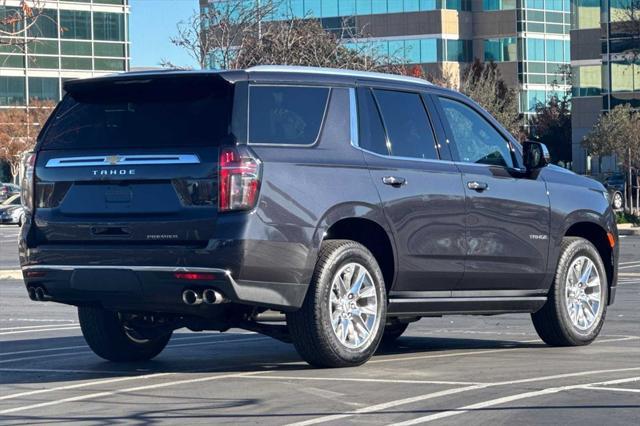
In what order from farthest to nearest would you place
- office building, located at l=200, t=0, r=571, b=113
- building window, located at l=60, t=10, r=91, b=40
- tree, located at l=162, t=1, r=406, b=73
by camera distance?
office building, located at l=200, t=0, r=571, b=113 < building window, located at l=60, t=10, r=91, b=40 < tree, located at l=162, t=1, r=406, b=73

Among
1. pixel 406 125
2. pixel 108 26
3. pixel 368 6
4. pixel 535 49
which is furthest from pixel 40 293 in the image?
pixel 535 49

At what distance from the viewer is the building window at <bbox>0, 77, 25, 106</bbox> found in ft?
243

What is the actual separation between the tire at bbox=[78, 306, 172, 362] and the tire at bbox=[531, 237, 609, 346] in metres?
Answer: 3.01

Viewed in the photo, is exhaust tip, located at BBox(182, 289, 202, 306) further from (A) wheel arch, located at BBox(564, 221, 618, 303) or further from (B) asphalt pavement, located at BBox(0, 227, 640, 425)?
(A) wheel arch, located at BBox(564, 221, 618, 303)

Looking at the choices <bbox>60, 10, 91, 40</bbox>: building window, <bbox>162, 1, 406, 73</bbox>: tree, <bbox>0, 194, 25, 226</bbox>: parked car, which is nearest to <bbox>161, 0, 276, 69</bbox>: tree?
<bbox>162, 1, 406, 73</bbox>: tree

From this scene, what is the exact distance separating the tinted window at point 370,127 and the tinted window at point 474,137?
836mm

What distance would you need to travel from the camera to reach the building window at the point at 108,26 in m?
75.3

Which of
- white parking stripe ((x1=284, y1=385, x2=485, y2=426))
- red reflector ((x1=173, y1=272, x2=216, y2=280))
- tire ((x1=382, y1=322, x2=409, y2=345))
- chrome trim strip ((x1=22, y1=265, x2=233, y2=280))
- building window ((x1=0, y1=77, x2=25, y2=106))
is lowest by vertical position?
tire ((x1=382, y1=322, x2=409, y2=345))

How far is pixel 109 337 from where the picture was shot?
10.5m

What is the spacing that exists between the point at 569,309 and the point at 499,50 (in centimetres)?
8358

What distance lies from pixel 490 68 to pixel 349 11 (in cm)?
1456

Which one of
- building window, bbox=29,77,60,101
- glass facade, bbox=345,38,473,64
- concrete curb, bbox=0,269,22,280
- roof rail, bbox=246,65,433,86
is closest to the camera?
roof rail, bbox=246,65,433,86

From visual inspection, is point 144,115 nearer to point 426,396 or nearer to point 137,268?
point 137,268

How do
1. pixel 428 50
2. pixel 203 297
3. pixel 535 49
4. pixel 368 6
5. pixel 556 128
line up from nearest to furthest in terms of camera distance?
pixel 203 297, pixel 556 128, pixel 428 50, pixel 368 6, pixel 535 49
